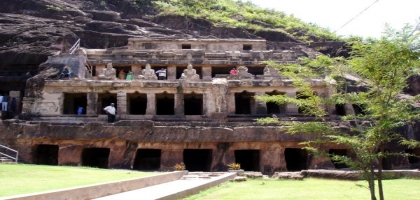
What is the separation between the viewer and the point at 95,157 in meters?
22.5

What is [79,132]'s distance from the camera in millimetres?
19359

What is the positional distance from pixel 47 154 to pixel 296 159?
1481 cm

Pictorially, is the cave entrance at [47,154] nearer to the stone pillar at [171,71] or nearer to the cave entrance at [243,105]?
the stone pillar at [171,71]

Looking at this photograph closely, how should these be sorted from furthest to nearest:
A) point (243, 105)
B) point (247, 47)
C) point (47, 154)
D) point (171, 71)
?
1. point (247, 47)
2. point (171, 71)
3. point (243, 105)
4. point (47, 154)

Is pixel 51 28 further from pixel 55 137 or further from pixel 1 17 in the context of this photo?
pixel 55 137

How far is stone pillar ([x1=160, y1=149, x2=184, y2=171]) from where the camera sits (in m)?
19.4

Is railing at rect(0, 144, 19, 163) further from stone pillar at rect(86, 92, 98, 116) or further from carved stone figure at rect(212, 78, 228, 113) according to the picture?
carved stone figure at rect(212, 78, 228, 113)

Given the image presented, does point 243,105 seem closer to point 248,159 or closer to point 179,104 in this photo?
point 248,159

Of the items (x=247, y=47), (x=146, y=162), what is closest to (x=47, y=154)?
(x=146, y=162)

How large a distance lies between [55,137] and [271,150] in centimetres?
1143

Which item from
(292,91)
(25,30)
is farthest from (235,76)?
(25,30)

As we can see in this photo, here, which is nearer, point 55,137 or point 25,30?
point 55,137

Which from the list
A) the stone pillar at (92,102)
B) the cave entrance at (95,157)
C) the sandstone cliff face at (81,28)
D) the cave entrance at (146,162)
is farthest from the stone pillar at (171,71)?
the cave entrance at (95,157)

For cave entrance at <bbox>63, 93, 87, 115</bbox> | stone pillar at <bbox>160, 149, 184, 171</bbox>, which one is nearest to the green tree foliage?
cave entrance at <bbox>63, 93, 87, 115</bbox>
